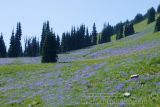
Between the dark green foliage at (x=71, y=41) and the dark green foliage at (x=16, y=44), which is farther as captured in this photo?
the dark green foliage at (x=71, y=41)

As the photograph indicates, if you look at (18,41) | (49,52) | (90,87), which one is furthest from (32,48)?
(90,87)

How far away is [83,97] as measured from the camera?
40.9 m

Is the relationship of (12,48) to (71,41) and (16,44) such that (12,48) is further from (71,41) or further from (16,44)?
(71,41)

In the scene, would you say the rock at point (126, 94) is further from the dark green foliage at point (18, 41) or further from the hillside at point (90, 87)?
the dark green foliage at point (18, 41)

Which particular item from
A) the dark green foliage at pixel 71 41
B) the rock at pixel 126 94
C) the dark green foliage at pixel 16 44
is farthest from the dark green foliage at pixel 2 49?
the rock at pixel 126 94

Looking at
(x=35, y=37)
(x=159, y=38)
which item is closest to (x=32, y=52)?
(x=35, y=37)

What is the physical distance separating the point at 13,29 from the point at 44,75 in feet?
390

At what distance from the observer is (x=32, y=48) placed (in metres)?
184

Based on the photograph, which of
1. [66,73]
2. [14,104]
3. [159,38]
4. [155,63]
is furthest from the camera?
[159,38]

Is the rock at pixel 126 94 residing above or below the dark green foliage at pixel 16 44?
below

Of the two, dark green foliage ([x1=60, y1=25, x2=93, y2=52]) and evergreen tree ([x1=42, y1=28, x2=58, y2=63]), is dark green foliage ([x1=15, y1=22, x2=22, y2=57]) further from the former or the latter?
evergreen tree ([x1=42, y1=28, x2=58, y2=63])

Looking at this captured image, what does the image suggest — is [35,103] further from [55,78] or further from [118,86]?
[55,78]

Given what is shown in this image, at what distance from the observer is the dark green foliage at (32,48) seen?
181m

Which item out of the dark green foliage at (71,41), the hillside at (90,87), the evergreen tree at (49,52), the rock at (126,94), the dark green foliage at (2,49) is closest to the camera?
the hillside at (90,87)
